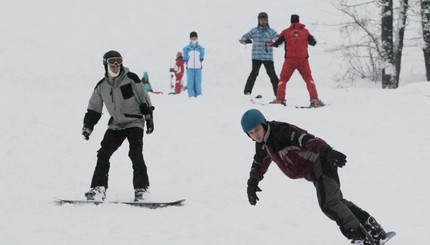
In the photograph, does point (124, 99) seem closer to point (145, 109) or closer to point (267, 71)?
point (145, 109)

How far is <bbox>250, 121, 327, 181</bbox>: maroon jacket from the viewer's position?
4867 mm

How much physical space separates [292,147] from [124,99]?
2671 millimetres

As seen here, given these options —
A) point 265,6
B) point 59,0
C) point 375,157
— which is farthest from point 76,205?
point 59,0

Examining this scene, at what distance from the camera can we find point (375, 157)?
30.3ft

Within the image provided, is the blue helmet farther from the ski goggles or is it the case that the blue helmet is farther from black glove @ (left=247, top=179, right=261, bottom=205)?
the ski goggles

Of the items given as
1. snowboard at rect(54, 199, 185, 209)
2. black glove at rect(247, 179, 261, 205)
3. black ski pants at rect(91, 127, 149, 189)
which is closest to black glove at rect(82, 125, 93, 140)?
black ski pants at rect(91, 127, 149, 189)

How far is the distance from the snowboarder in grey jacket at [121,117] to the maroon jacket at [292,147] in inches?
88.8

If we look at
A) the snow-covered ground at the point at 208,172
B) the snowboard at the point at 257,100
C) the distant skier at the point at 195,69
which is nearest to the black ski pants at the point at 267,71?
the snowboard at the point at 257,100

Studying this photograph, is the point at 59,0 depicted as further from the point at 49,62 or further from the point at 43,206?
the point at 43,206

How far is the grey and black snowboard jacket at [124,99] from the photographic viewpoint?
6992 millimetres

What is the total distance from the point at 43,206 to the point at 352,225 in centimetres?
363

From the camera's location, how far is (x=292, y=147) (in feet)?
16.2

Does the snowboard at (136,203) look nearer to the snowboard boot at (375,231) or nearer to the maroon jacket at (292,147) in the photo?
the maroon jacket at (292,147)

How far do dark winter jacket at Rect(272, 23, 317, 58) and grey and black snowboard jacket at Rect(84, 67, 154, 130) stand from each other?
6.51 m
